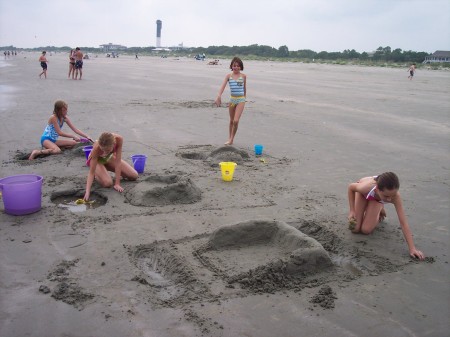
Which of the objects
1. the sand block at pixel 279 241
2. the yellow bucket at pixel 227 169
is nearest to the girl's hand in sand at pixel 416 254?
the sand block at pixel 279 241

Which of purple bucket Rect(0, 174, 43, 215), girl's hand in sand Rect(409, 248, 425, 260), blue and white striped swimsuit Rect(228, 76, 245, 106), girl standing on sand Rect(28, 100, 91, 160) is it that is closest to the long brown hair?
girl's hand in sand Rect(409, 248, 425, 260)

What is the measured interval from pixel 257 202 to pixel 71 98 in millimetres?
11882

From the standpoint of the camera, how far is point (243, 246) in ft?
13.1

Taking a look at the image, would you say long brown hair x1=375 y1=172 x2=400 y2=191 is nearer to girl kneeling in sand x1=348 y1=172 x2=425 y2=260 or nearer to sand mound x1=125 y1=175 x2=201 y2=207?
girl kneeling in sand x1=348 y1=172 x2=425 y2=260

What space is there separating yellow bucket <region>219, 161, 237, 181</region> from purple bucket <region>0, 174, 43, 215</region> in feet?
8.13

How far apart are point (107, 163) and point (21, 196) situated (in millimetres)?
1418

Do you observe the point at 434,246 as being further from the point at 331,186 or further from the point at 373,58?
the point at 373,58

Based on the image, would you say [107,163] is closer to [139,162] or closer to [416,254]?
[139,162]

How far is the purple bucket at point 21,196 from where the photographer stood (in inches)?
173

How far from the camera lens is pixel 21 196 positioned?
445cm

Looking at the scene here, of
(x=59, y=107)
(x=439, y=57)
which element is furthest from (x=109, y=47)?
(x=59, y=107)

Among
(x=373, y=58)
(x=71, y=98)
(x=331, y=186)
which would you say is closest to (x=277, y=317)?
(x=331, y=186)

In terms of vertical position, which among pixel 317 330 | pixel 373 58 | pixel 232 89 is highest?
pixel 373 58

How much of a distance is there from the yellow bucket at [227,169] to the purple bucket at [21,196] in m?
2.48
